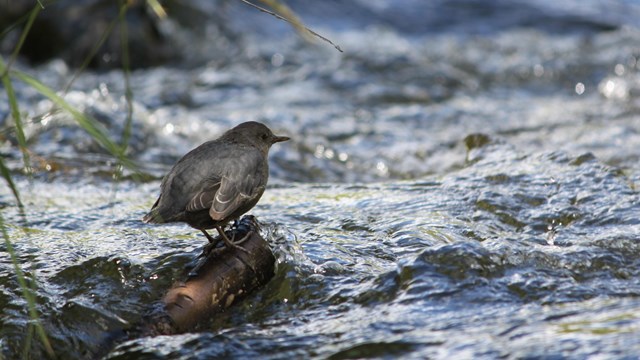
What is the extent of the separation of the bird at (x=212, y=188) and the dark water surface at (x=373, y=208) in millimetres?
243

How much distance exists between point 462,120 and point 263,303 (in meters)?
5.46

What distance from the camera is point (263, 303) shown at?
363 cm

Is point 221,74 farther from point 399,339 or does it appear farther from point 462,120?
point 399,339

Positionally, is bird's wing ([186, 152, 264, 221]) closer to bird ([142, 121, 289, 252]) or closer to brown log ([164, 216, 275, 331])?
bird ([142, 121, 289, 252])

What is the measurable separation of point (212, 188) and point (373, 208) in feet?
4.35

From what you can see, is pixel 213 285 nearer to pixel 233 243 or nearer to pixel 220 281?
pixel 220 281

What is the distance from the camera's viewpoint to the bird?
3729 millimetres

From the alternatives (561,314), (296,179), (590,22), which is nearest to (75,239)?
(561,314)

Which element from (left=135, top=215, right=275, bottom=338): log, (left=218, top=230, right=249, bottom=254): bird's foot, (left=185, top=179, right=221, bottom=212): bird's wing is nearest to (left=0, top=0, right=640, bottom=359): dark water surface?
(left=135, top=215, right=275, bottom=338): log

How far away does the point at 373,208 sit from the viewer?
4.96 meters

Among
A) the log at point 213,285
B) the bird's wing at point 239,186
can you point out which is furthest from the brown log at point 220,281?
the bird's wing at point 239,186

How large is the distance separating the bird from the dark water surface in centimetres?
24

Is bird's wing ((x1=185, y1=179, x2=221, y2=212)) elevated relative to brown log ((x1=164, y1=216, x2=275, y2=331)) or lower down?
elevated

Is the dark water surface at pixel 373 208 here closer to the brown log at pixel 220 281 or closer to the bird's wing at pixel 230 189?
the brown log at pixel 220 281
